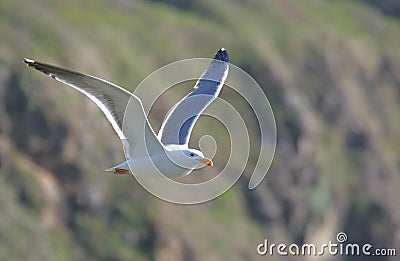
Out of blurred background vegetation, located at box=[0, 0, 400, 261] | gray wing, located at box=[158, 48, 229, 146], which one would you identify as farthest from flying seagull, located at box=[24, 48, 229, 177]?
blurred background vegetation, located at box=[0, 0, 400, 261]

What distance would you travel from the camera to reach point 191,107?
1830 centimetres

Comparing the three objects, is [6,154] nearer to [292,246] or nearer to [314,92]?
[292,246]

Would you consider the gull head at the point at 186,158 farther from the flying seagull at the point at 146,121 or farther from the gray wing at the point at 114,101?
the gray wing at the point at 114,101

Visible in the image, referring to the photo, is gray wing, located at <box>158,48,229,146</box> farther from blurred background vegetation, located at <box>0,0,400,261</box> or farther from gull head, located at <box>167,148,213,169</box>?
blurred background vegetation, located at <box>0,0,400,261</box>

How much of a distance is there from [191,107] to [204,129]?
23614 mm

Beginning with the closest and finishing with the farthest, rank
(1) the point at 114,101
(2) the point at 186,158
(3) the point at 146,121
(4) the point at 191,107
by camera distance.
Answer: (1) the point at 114,101, (3) the point at 146,121, (2) the point at 186,158, (4) the point at 191,107

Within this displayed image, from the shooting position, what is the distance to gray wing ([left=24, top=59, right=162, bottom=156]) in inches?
590

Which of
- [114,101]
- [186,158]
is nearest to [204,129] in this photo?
[186,158]

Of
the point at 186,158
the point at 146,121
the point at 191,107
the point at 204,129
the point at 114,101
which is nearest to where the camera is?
the point at 114,101

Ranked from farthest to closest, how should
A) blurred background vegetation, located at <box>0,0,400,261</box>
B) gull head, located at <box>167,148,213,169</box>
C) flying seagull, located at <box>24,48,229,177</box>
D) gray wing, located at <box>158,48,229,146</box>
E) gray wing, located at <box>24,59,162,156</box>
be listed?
blurred background vegetation, located at <box>0,0,400,261</box>
gray wing, located at <box>158,48,229,146</box>
gull head, located at <box>167,148,213,169</box>
flying seagull, located at <box>24,48,229,177</box>
gray wing, located at <box>24,59,162,156</box>

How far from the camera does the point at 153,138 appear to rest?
16.2 metres

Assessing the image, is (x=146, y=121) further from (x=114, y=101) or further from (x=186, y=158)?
(x=186, y=158)

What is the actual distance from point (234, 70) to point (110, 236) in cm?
1350

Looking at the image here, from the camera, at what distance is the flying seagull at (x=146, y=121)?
1514 centimetres
